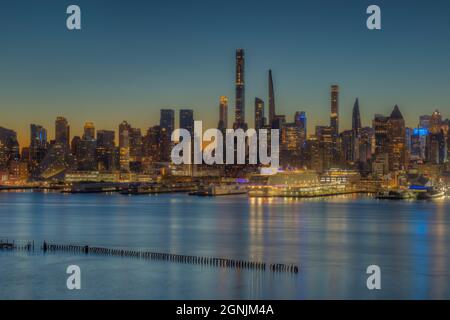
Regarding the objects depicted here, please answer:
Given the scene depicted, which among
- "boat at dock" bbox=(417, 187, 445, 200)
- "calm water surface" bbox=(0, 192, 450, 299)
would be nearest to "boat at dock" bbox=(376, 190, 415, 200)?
"boat at dock" bbox=(417, 187, 445, 200)

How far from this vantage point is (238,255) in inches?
1337

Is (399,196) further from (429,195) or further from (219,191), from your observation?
(219,191)

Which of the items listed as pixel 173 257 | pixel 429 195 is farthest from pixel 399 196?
pixel 173 257

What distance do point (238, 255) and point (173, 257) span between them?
332 cm

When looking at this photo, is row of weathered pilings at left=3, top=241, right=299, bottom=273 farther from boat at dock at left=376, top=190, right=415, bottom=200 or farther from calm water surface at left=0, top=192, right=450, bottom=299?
boat at dock at left=376, top=190, right=415, bottom=200

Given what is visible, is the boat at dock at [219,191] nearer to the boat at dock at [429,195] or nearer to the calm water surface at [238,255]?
the boat at dock at [429,195]

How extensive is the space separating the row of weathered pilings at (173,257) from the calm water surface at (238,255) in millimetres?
992

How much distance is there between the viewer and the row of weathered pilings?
29859 millimetres

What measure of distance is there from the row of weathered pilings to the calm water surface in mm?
992

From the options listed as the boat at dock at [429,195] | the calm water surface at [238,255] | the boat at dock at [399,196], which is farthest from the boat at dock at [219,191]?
the calm water surface at [238,255]

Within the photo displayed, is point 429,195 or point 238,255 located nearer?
point 238,255
